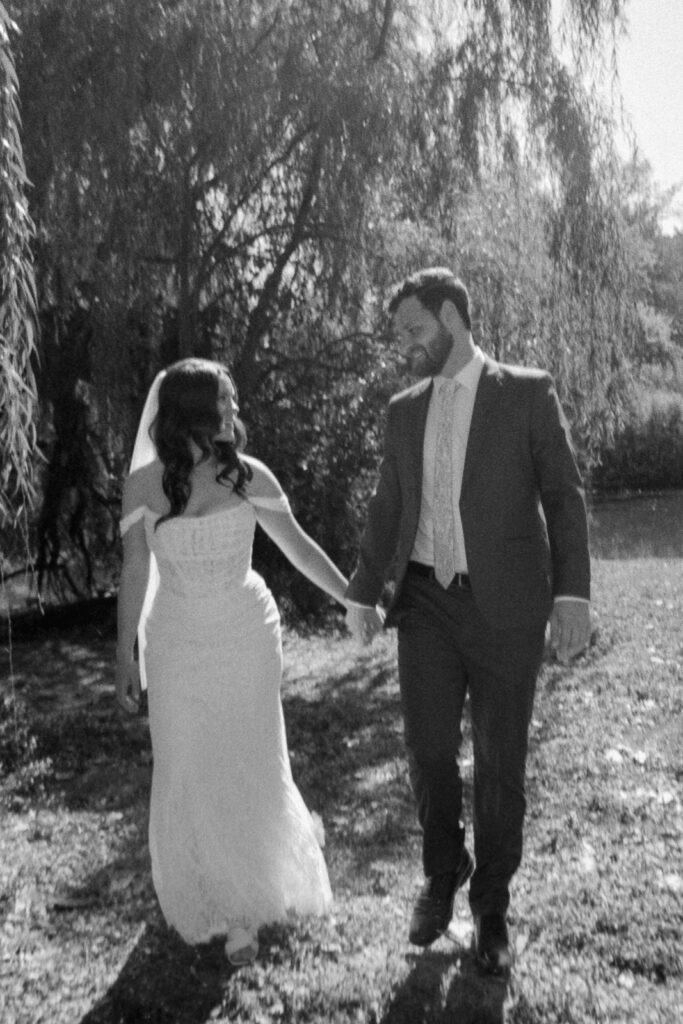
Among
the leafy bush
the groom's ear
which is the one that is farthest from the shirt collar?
the leafy bush

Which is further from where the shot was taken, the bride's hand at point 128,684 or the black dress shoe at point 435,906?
the bride's hand at point 128,684

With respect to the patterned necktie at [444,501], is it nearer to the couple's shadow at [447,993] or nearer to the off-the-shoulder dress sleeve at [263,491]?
the off-the-shoulder dress sleeve at [263,491]

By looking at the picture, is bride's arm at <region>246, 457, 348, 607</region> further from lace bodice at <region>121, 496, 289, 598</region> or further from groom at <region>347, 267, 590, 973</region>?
groom at <region>347, 267, 590, 973</region>

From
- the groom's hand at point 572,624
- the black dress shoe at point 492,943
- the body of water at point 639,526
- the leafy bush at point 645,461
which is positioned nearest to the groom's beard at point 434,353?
the groom's hand at point 572,624

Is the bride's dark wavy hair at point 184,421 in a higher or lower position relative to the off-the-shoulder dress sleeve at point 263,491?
higher

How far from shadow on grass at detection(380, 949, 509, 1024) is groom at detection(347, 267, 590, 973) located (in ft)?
0.25

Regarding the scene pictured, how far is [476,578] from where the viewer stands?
371 cm

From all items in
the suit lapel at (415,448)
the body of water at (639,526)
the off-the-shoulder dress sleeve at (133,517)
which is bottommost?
the body of water at (639,526)

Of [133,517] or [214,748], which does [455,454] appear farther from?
[214,748]

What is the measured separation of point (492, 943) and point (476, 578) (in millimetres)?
1119

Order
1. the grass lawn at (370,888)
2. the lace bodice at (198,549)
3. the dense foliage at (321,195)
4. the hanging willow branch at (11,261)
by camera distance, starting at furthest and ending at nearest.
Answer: the dense foliage at (321,195) → the lace bodice at (198,549) → the hanging willow branch at (11,261) → the grass lawn at (370,888)

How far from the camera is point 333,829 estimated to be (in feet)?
17.9

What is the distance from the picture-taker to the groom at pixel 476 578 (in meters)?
3.70

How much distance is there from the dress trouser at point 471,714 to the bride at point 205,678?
1.71ft
